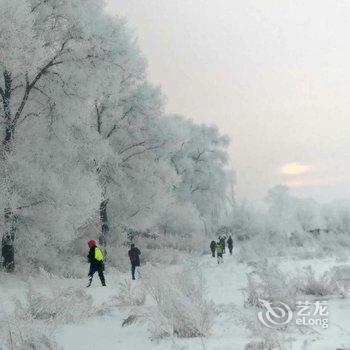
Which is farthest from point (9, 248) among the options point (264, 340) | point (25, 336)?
point (264, 340)

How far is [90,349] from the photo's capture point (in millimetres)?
5867

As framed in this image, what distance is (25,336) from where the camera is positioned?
566cm

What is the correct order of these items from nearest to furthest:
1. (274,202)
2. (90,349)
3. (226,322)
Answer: (90,349) → (226,322) → (274,202)

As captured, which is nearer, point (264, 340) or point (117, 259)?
point (264, 340)

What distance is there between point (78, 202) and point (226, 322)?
10.8 m

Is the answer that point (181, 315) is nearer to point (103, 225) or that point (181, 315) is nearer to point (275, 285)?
point (275, 285)

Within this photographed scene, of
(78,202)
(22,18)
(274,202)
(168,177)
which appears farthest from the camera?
(274,202)

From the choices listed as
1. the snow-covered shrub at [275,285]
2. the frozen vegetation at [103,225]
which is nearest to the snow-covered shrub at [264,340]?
the frozen vegetation at [103,225]

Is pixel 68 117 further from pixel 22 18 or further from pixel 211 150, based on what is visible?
pixel 211 150

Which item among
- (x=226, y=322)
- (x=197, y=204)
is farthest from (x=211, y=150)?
(x=226, y=322)

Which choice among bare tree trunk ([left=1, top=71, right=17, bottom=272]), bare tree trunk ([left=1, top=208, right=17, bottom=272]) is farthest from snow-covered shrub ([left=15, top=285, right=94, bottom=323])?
bare tree trunk ([left=1, top=208, right=17, bottom=272])

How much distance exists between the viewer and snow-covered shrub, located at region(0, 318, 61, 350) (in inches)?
215

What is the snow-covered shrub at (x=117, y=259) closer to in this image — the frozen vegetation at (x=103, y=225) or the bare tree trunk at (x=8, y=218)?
the frozen vegetation at (x=103, y=225)

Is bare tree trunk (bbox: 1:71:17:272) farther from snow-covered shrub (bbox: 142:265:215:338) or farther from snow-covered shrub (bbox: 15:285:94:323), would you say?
snow-covered shrub (bbox: 142:265:215:338)
